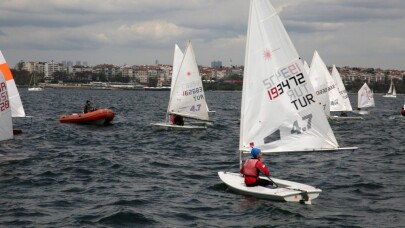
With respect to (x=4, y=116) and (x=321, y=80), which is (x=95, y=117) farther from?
(x=321, y=80)

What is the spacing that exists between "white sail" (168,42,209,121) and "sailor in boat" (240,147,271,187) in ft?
61.5

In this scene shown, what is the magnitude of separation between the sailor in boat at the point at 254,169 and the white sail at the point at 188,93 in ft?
61.5

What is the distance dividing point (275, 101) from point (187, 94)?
740 inches

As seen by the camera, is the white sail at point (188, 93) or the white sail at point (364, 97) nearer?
the white sail at point (188, 93)

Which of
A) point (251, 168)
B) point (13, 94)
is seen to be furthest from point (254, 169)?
point (13, 94)

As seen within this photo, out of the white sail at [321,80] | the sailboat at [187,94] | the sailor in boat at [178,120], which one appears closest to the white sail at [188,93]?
the sailboat at [187,94]

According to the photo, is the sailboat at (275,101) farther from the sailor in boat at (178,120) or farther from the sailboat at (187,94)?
the sailor in boat at (178,120)

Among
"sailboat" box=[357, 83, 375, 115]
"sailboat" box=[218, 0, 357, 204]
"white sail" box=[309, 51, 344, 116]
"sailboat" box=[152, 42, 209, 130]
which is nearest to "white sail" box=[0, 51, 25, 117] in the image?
"sailboat" box=[152, 42, 209, 130]

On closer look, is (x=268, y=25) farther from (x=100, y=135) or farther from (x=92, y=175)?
(x=100, y=135)

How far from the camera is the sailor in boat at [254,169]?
1491cm

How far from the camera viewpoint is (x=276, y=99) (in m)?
15.7

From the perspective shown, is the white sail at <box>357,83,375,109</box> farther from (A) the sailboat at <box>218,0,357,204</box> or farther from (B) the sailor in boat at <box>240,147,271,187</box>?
(B) the sailor in boat at <box>240,147,271,187</box>

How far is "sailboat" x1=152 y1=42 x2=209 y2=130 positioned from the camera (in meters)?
34.0

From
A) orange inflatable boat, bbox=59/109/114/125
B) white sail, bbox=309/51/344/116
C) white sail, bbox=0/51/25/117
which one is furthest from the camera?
white sail, bbox=309/51/344/116
